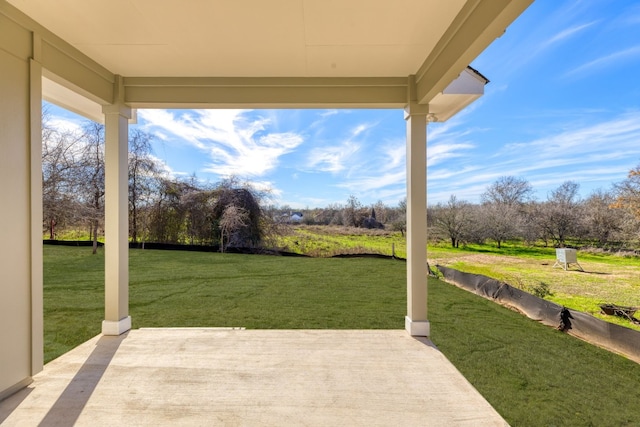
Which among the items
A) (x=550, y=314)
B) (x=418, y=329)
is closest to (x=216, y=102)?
(x=418, y=329)

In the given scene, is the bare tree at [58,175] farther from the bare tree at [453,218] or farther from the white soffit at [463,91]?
the bare tree at [453,218]

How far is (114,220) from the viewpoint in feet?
9.60

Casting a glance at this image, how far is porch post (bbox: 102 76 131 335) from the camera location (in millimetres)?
2918

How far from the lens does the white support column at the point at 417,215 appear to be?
2949mm

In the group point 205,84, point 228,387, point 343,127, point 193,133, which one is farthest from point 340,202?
point 228,387

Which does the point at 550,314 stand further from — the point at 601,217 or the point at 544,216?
the point at 544,216

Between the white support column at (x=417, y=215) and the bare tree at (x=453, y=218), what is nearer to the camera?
the white support column at (x=417, y=215)

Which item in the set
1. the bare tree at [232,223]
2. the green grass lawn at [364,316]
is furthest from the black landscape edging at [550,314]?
the bare tree at [232,223]

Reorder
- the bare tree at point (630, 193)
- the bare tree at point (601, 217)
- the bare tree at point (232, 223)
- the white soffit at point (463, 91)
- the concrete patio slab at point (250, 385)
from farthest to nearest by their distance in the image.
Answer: the bare tree at point (232, 223) < the bare tree at point (601, 217) < the bare tree at point (630, 193) < the white soffit at point (463, 91) < the concrete patio slab at point (250, 385)

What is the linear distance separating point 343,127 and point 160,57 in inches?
216

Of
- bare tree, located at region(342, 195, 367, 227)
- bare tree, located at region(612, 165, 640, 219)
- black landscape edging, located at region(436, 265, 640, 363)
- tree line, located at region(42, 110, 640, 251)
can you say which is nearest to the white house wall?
black landscape edging, located at region(436, 265, 640, 363)

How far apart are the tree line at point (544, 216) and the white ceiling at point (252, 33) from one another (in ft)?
11.2

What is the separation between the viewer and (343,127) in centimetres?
757

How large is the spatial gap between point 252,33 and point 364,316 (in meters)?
3.42
